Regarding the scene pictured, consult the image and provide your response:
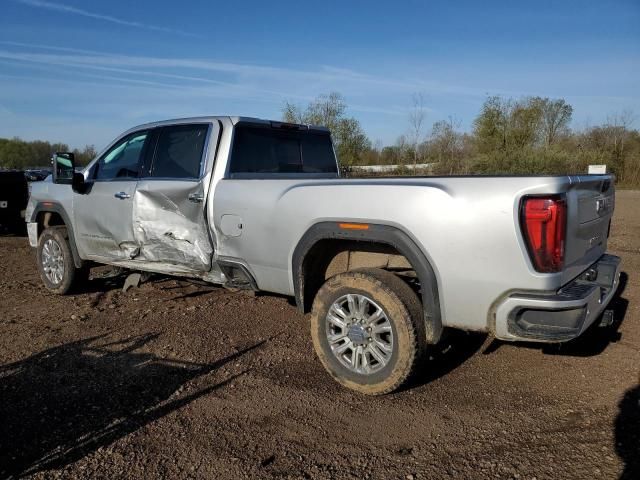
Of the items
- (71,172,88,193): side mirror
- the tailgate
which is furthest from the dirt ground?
(71,172,88,193): side mirror

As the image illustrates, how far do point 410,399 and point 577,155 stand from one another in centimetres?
2938

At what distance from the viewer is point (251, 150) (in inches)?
197

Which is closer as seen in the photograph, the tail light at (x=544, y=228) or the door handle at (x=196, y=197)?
the tail light at (x=544, y=228)

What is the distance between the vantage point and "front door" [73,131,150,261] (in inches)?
211

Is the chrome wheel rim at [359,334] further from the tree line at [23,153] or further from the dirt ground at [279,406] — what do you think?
the tree line at [23,153]

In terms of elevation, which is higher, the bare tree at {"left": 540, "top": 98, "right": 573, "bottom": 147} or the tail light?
the bare tree at {"left": 540, "top": 98, "right": 573, "bottom": 147}

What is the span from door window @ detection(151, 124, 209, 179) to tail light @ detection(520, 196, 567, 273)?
287cm

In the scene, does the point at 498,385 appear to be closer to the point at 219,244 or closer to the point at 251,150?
the point at 219,244

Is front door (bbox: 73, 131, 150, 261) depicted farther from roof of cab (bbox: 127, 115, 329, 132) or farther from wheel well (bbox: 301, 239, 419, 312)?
wheel well (bbox: 301, 239, 419, 312)

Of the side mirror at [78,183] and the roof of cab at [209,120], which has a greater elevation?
the roof of cab at [209,120]

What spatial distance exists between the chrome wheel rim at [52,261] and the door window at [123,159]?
45.8 inches

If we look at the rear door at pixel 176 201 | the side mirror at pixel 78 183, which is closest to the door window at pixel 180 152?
the rear door at pixel 176 201

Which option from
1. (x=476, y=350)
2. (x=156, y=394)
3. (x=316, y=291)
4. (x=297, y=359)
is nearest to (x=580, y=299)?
(x=476, y=350)

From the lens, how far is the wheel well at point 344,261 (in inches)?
155
